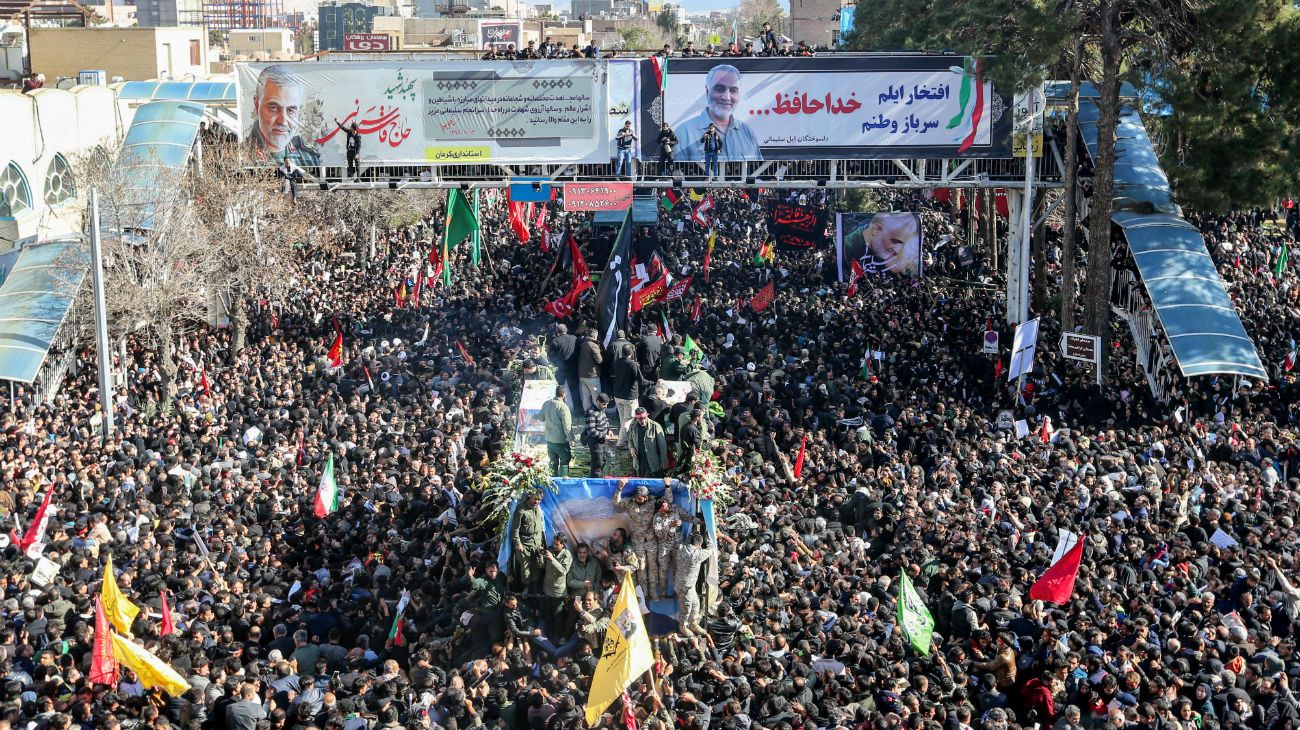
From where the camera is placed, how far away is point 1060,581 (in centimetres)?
1596

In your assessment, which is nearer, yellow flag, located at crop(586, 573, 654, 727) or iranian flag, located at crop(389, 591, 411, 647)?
yellow flag, located at crop(586, 573, 654, 727)

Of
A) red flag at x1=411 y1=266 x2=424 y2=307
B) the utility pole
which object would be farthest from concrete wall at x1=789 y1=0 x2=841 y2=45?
the utility pole

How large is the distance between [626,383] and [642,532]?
2.99m

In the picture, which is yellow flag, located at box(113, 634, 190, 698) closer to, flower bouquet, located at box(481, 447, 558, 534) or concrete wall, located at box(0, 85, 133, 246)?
flower bouquet, located at box(481, 447, 558, 534)

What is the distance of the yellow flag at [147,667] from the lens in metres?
13.6

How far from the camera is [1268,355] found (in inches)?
1141

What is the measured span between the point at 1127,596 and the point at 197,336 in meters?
21.1

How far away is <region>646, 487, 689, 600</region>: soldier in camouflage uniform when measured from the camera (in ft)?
55.0

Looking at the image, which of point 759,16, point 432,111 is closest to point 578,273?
point 432,111

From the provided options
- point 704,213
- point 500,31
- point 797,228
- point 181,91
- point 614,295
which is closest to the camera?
point 614,295

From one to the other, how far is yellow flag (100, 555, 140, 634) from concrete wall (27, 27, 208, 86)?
35.7 m

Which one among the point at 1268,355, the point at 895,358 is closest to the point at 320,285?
the point at 895,358

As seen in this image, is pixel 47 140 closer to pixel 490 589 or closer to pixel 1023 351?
pixel 1023 351

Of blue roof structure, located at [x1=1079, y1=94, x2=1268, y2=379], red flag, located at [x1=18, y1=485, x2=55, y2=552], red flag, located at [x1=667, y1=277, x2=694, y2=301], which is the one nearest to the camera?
red flag, located at [x1=18, y1=485, x2=55, y2=552]
